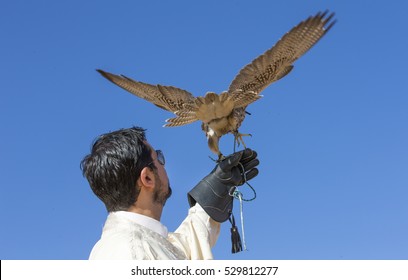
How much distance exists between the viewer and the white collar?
2.69 metres

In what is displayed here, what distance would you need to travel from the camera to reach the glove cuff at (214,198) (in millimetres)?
3439

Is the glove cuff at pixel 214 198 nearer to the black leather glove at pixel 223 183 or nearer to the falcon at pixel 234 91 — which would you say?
the black leather glove at pixel 223 183

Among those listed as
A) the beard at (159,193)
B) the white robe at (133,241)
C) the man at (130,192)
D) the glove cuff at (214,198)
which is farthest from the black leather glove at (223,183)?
the beard at (159,193)

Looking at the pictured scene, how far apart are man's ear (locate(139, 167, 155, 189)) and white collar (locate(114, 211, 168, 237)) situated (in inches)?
6.3

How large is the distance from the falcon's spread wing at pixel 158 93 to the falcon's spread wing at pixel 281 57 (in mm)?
355

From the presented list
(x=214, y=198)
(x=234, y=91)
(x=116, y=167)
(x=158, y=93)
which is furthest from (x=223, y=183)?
(x=116, y=167)

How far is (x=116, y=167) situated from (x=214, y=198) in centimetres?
101

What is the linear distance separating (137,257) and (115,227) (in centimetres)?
24

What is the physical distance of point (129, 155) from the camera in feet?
8.87

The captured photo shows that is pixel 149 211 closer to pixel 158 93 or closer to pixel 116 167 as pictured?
pixel 116 167

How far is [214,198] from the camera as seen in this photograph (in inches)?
137

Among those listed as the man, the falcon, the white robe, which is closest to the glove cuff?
the falcon

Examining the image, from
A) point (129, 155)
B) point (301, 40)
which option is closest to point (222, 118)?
point (301, 40)

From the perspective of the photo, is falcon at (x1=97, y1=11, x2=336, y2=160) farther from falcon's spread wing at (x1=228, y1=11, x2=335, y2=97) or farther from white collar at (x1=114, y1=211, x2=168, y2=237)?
white collar at (x1=114, y1=211, x2=168, y2=237)
